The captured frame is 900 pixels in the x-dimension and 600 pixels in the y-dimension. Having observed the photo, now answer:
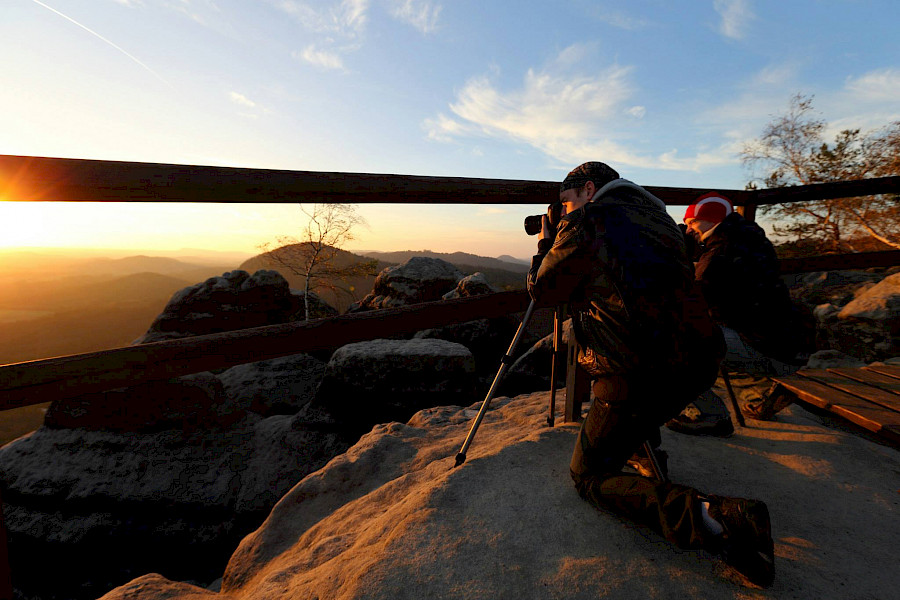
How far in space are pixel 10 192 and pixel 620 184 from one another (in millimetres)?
2385

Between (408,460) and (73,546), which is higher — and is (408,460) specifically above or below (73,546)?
above

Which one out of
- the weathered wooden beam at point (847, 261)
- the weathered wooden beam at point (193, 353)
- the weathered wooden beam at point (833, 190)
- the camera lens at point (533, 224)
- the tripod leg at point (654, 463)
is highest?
the weathered wooden beam at point (833, 190)

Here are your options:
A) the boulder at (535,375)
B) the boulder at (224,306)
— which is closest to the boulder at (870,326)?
the boulder at (535,375)

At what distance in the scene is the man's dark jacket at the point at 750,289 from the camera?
270cm

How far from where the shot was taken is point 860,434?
110 inches

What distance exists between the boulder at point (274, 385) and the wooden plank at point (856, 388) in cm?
706

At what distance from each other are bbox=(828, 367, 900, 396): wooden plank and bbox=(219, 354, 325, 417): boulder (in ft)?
23.8

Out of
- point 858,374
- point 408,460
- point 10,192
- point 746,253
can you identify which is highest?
point 10,192

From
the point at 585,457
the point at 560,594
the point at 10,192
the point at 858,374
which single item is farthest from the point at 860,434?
the point at 10,192

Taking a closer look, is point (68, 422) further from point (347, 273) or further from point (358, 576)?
point (347, 273)

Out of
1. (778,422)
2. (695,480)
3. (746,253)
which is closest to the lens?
(695,480)

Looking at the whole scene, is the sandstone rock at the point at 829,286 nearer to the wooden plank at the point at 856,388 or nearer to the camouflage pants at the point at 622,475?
the wooden plank at the point at 856,388

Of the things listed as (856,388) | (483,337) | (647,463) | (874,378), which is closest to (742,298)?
(856,388)

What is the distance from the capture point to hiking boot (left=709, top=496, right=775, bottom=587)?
1.42 m
